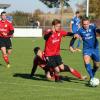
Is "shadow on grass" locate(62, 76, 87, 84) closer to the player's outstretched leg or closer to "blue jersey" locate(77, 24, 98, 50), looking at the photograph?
the player's outstretched leg

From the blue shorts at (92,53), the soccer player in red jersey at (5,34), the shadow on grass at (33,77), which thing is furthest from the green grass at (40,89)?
the soccer player in red jersey at (5,34)

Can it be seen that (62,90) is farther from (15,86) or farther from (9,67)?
(9,67)

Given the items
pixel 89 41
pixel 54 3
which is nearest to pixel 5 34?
pixel 89 41

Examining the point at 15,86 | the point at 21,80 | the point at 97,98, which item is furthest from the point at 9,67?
the point at 97,98

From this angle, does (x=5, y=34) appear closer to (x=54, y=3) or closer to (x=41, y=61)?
(x=41, y=61)

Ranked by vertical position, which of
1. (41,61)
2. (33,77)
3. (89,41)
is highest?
(89,41)

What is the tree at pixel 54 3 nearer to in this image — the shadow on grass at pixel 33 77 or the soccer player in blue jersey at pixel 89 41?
the shadow on grass at pixel 33 77

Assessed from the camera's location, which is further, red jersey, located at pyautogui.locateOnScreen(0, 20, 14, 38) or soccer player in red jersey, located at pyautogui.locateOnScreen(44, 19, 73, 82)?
red jersey, located at pyautogui.locateOnScreen(0, 20, 14, 38)

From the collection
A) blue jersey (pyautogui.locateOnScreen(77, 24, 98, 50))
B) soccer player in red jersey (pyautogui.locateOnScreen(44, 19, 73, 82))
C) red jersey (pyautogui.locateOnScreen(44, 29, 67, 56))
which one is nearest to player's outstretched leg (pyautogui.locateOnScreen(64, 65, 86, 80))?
soccer player in red jersey (pyautogui.locateOnScreen(44, 19, 73, 82))

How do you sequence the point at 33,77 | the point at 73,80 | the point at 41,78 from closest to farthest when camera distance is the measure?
the point at 73,80 < the point at 41,78 < the point at 33,77

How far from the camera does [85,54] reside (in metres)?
12.7

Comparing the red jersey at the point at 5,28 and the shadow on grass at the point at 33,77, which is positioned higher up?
the red jersey at the point at 5,28

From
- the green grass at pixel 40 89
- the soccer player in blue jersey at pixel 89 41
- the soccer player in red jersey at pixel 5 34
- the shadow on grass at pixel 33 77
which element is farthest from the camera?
the soccer player in red jersey at pixel 5 34

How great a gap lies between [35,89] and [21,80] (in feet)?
5.95
